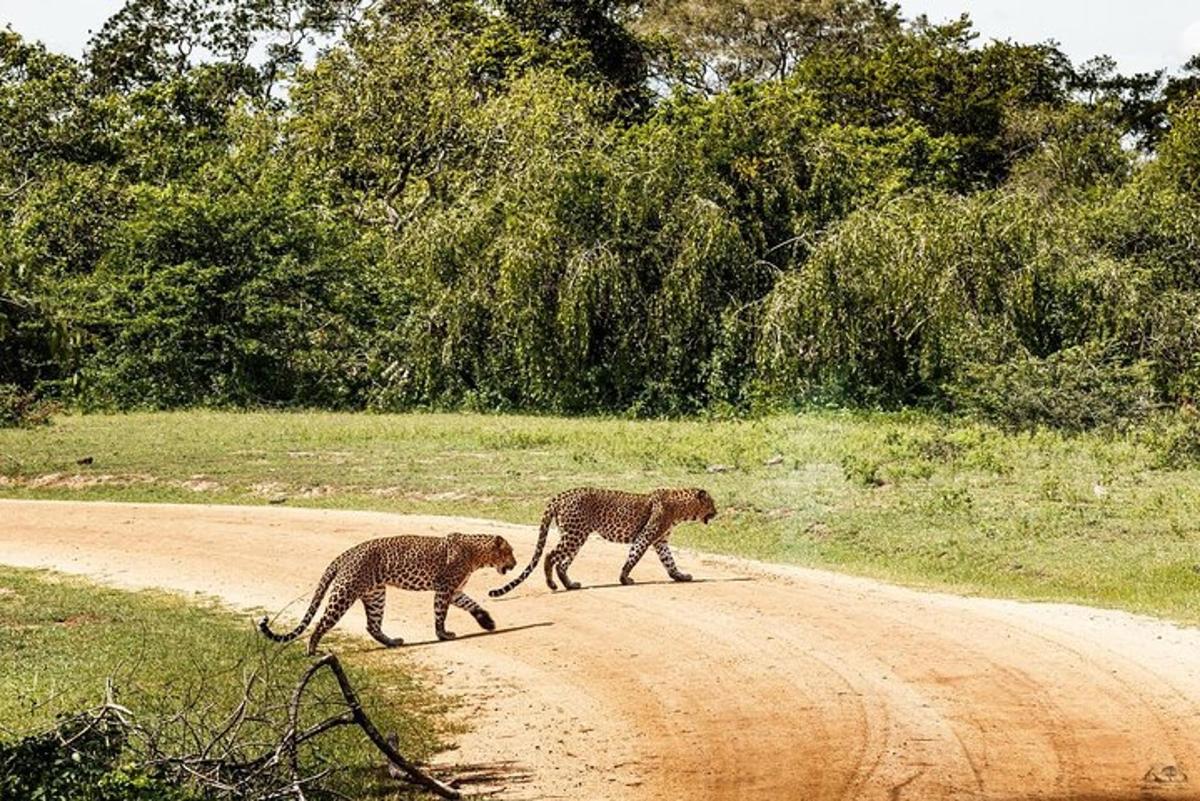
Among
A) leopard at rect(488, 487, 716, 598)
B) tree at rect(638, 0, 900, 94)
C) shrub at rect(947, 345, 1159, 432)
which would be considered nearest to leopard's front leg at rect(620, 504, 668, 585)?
leopard at rect(488, 487, 716, 598)

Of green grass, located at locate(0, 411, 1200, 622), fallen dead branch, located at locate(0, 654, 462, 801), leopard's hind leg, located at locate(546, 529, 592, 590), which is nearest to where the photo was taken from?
fallen dead branch, located at locate(0, 654, 462, 801)

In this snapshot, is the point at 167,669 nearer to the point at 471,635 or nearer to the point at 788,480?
the point at 471,635

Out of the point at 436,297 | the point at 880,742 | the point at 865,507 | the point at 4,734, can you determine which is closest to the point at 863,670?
the point at 880,742

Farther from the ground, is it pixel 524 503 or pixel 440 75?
pixel 440 75

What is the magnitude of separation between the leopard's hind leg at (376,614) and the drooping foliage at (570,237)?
6.49m

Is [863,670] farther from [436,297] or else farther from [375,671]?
[436,297]

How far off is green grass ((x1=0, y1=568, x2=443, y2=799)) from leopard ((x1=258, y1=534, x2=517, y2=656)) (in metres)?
Answer: 0.37

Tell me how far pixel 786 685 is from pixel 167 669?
16.7 ft

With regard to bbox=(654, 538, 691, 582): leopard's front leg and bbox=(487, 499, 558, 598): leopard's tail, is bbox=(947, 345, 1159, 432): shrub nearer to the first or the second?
→ bbox=(654, 538, 691, 582): leopard's front leg

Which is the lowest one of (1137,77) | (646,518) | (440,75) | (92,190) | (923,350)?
(646,518)

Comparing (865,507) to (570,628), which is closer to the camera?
(570,628)

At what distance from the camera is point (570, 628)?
49.4 feet

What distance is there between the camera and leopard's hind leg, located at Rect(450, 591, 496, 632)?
14914mm

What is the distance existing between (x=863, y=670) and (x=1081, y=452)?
42.3 ft
